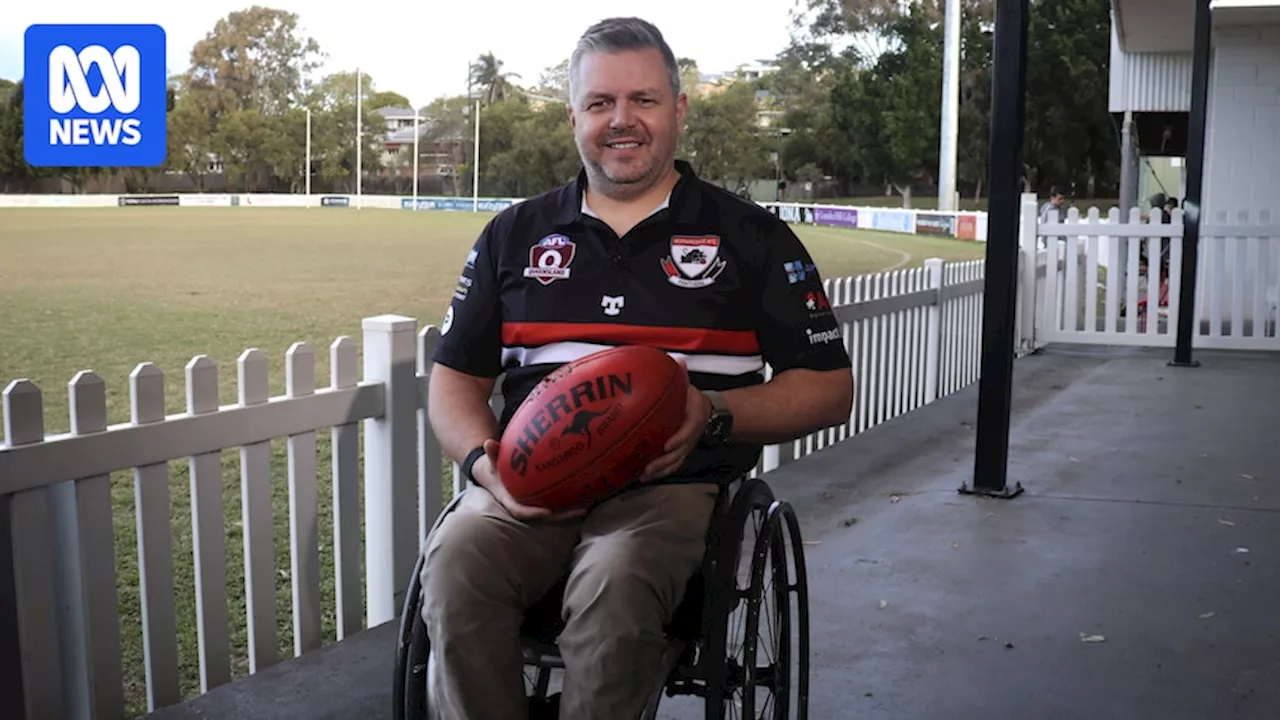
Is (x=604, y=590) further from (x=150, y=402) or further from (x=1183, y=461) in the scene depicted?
(x=1183, y=461)

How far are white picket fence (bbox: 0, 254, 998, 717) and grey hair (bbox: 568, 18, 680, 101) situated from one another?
3.64 ft

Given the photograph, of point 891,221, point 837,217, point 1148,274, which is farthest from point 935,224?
point 1148,274

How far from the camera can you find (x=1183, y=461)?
5.69m

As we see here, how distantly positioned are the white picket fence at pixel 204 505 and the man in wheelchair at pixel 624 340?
2.36 feet

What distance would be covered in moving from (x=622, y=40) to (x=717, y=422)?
686mm

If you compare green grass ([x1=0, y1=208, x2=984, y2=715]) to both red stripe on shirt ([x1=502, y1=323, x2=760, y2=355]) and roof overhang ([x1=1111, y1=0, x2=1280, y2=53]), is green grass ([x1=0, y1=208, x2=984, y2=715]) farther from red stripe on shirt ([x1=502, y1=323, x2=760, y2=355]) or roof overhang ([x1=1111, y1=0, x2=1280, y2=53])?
roof overhang ([x1=1111, y1=0, x2=1280, y2=53])

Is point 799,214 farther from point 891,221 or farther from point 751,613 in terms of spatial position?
point 751,613

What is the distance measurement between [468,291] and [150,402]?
2.71ft

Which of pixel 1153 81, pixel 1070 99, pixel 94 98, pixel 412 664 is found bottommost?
pixel 412 664

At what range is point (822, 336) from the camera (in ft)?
7.77

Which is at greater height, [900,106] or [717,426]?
[900,106]

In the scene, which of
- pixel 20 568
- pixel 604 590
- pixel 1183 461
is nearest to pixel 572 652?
pixel 604 590

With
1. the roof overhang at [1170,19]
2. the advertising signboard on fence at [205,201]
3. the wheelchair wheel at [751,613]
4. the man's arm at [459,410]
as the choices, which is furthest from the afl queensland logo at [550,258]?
the advertising signboard on fence at [205,201]

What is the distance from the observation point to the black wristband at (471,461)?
7.40 feet
